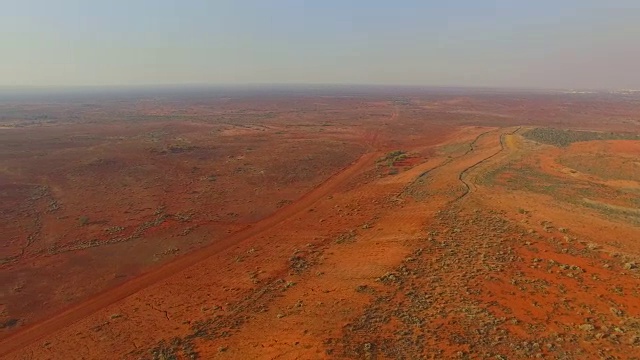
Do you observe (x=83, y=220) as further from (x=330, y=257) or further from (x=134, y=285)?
(x=330, y=257)

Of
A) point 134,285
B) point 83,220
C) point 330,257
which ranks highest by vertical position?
point 330,257

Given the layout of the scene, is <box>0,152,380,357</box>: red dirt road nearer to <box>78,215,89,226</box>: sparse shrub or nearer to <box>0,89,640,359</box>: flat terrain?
<box>0,89,640,359</box>: flat terrain

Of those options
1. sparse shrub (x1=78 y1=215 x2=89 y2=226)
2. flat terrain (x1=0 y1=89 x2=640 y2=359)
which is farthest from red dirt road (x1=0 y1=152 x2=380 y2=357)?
sparse shrub (x1=78 y1=215 x2=89 y2=226)

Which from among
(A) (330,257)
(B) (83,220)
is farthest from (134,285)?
(B) (83,220)

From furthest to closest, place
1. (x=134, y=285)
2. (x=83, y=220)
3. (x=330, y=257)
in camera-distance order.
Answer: (x=83, y=220), (x=330, y=257), (x=134, y=285)

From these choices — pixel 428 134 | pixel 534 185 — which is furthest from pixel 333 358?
pixel 428 134

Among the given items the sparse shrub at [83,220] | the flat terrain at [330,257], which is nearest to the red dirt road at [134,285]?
the flat terrain at [330,257]
